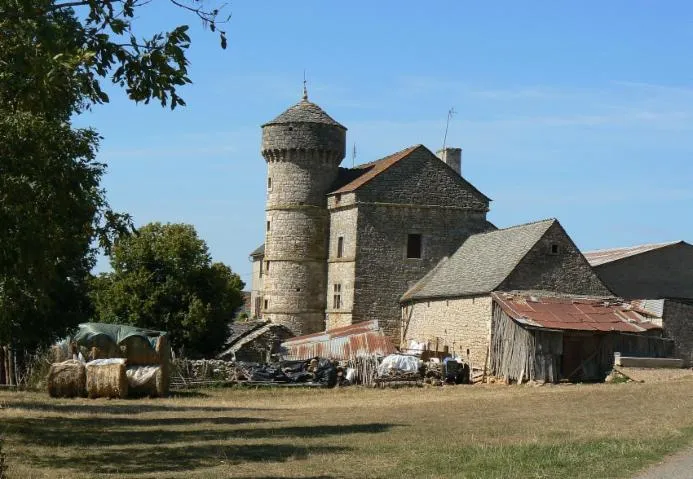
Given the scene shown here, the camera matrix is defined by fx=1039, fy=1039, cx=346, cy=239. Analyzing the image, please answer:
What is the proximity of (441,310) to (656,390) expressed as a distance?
1597 cm

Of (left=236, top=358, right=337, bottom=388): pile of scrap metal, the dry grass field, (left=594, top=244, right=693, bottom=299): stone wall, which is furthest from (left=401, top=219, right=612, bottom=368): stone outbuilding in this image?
the dry grass field

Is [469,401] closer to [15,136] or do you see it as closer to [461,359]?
[461,359]

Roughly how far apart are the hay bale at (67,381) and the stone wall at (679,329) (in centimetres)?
2281

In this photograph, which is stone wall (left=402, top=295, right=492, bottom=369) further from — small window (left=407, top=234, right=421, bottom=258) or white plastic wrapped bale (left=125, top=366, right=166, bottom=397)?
white plastic wrapped bale (left=125, top=366, right=166, bottom=397)

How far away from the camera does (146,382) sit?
35.7 metres

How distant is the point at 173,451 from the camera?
19.7 m

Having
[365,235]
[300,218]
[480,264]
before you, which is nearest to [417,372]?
[480,264]

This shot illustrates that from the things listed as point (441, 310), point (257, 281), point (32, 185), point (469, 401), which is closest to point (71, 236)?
point (32, 185)

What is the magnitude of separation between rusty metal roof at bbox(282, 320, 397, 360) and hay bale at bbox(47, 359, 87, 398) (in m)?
14.3

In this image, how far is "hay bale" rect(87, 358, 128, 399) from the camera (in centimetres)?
3416

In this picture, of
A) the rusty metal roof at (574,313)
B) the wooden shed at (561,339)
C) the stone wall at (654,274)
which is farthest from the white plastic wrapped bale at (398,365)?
the stone wall at (654,274)

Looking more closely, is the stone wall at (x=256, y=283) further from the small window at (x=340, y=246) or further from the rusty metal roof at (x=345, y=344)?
the rusty metal roof at (x=345, y=344)

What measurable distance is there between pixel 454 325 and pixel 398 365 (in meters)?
3.93

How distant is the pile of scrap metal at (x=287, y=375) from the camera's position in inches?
1689
